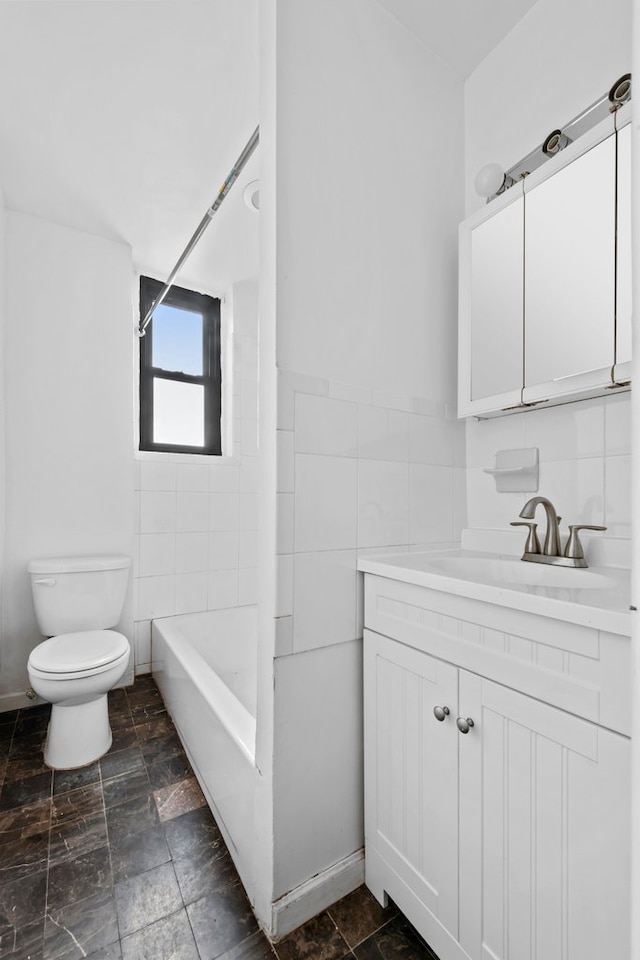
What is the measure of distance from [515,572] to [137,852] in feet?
4.33

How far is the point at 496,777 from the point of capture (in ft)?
2.63

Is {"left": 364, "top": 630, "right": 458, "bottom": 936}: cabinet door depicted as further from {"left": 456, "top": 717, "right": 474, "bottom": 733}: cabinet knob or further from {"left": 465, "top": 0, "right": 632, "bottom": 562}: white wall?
{"left": 465, "top": 0, "right": 632, "bottom": 562}: white wall

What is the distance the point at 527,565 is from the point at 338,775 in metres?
0.73

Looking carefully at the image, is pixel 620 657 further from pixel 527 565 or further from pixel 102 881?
pixel 102 881

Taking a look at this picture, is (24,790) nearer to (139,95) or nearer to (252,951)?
(252,951)

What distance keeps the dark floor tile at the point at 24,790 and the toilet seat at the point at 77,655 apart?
1.17ft

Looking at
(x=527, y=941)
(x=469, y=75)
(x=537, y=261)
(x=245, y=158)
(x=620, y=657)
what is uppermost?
(x=469, y=75)

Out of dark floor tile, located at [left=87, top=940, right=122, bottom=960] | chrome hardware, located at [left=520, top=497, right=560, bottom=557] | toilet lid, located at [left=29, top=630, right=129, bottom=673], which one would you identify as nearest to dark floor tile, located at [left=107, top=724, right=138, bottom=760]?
toilet lid, located at [left=29, top=630, right=129, bottom=673]

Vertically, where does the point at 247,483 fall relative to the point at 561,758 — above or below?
above

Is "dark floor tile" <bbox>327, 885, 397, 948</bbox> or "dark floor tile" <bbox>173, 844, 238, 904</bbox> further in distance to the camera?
"dark floor tile" <bbox>173, 844, 238, 904</bbox>

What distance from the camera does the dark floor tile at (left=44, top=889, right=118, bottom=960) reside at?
0.98 meters

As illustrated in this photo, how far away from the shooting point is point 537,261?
1210mm

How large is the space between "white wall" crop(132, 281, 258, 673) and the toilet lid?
0.54 metres

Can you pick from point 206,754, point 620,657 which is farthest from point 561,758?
point 206,754
